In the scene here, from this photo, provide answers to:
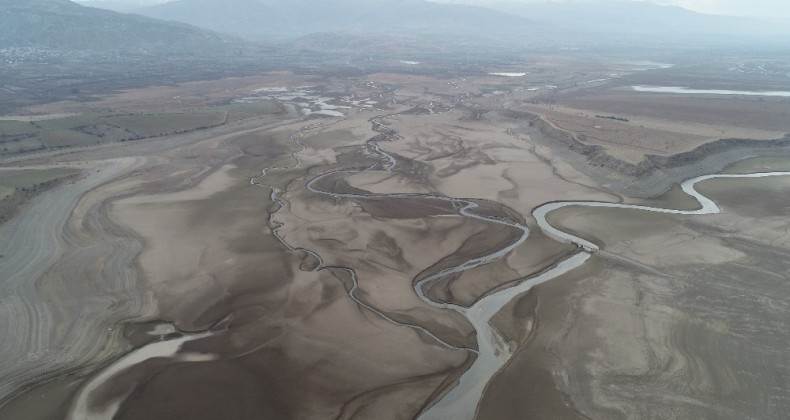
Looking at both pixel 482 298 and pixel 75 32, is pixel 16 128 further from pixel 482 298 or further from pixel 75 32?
pixel 75 32

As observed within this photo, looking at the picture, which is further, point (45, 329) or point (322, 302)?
point (322, 302)

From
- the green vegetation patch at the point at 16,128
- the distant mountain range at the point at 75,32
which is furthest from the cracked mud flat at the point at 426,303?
the distant mountain range at the point at 75,32

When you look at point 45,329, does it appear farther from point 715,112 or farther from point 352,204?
point 715,112

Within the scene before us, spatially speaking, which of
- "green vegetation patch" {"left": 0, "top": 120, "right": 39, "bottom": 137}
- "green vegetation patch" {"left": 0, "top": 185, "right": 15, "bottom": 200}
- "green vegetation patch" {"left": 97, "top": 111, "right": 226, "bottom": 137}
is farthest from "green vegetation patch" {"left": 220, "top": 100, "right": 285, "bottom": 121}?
"green vegetation patch" {"left": 0, "top": 185, "right": 15, "bottom": 200}

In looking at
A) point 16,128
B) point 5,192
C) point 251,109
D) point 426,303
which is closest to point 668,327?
point 426,303

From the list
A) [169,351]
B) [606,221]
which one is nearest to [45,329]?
[169,351]

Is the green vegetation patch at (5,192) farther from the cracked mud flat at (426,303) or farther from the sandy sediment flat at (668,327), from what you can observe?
the sandy sediment flat at (668,327)

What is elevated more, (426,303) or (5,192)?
(5,192)
